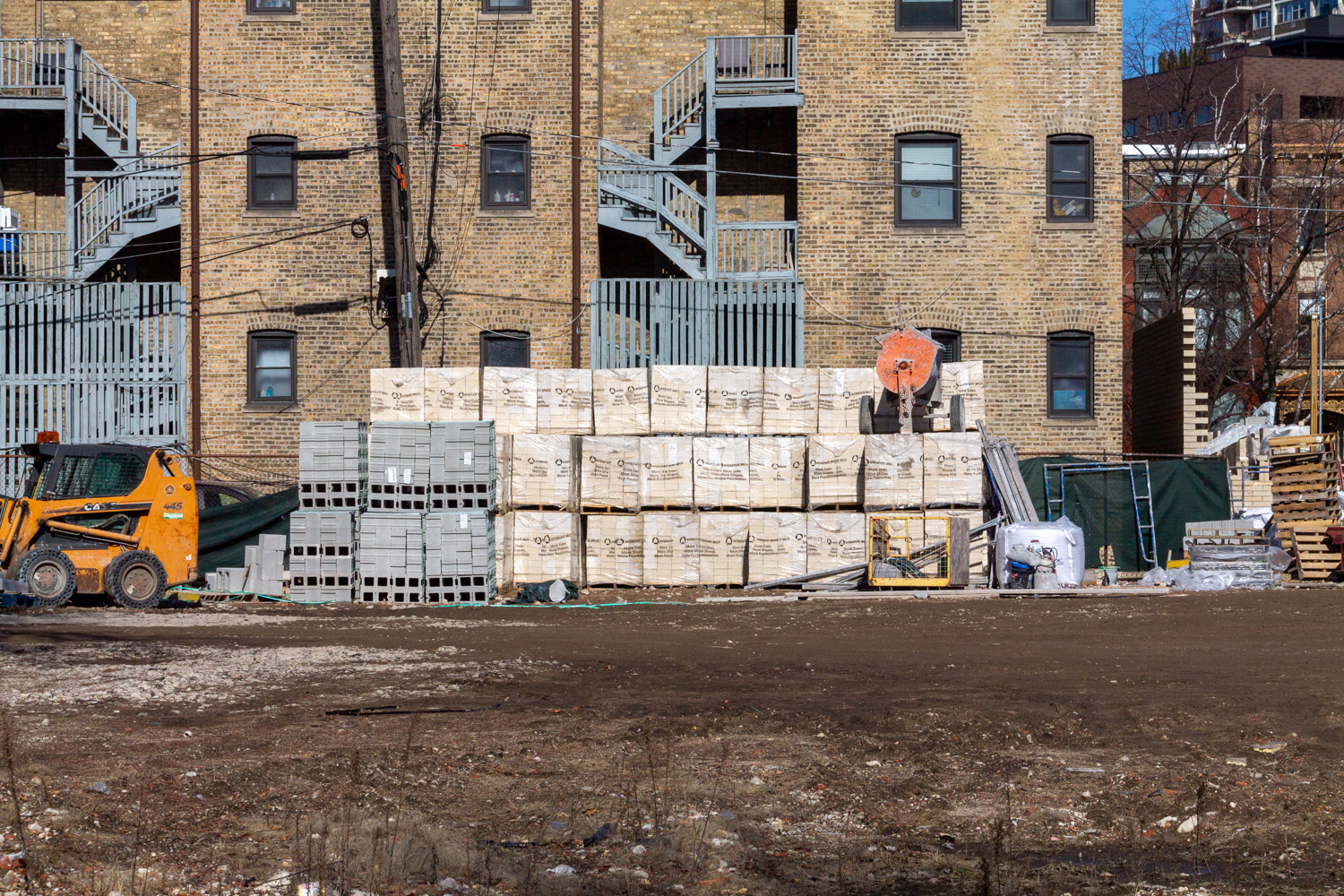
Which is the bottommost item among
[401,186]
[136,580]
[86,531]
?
[136,580]

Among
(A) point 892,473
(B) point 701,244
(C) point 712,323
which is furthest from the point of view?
(B) point 701,244

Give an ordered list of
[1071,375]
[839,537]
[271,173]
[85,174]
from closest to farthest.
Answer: [839,537], [85,174], [1071,375], [271,173]

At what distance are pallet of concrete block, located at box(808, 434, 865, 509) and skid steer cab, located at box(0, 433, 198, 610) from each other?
882cm

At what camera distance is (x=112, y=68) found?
26922 mm

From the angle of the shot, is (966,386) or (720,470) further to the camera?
(966,386)

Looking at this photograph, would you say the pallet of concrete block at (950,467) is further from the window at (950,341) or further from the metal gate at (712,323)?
the window at (950,341)

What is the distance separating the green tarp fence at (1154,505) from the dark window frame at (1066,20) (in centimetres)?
821

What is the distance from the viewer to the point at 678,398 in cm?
2145

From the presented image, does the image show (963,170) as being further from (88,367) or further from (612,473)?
(88,367)

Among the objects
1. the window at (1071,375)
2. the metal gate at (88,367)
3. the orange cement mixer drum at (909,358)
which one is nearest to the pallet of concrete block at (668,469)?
the orange cement mixer drum at (909,358)

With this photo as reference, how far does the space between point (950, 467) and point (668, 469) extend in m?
4.21

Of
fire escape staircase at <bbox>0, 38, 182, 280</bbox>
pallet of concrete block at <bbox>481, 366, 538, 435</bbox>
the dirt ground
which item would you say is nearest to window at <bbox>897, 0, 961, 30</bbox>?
pallet of concrete block at <bbox>481, 366, 538, 435</bbox>

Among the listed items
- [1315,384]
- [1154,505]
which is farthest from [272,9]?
[1315,384]

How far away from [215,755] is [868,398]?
566 inches
